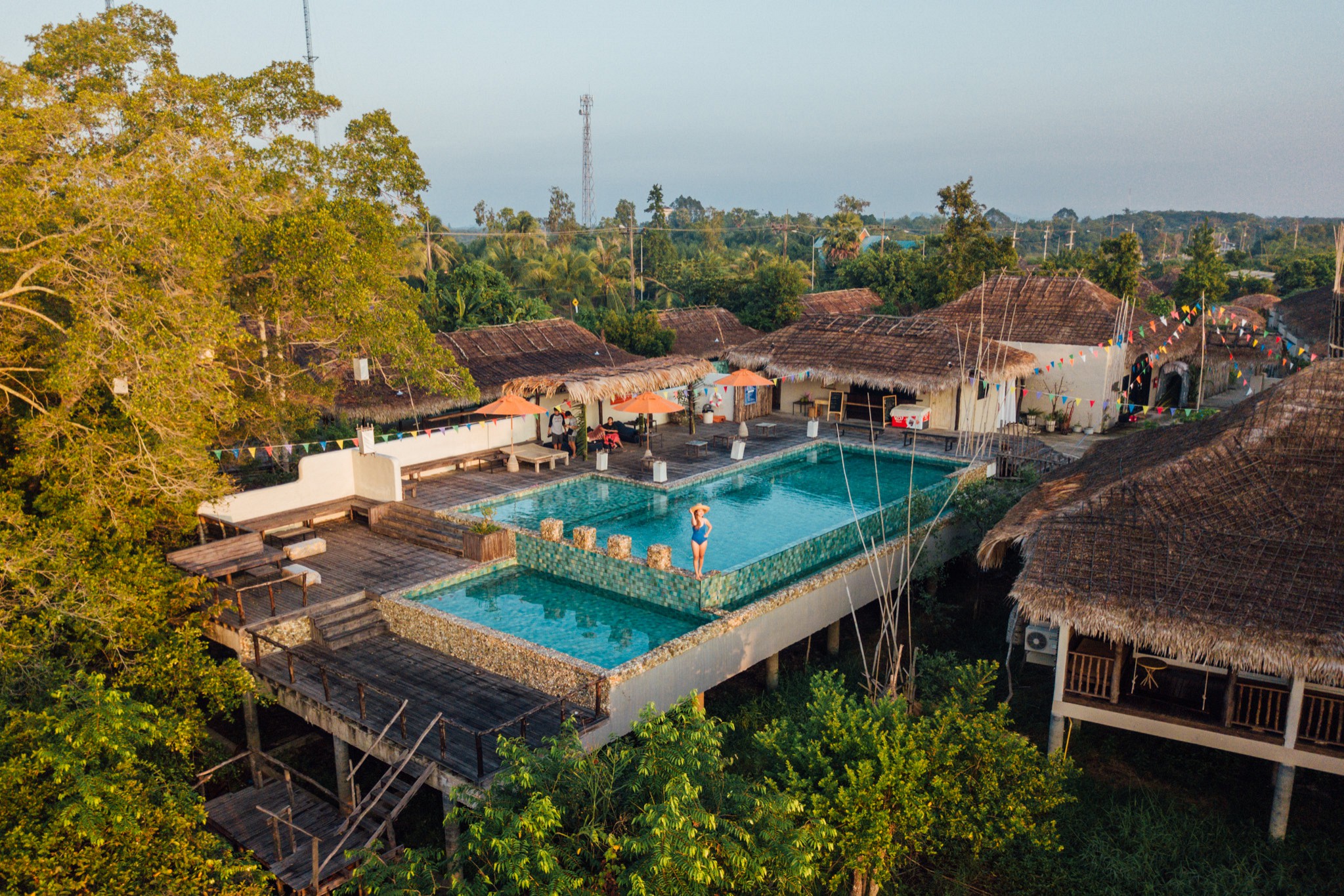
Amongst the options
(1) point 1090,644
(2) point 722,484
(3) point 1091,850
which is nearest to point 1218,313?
(2) point 722,484

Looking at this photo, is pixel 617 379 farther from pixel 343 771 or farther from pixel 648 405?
pixel 343 771

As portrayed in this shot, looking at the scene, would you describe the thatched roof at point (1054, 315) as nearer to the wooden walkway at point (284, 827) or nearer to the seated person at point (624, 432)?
the seated person at point (624, 432)

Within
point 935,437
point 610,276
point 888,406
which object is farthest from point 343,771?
point 610,276

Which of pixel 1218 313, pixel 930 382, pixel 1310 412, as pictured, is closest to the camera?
pixel 1310 412

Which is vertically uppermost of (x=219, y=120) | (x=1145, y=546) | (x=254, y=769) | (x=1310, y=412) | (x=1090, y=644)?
(x=219, y=120)

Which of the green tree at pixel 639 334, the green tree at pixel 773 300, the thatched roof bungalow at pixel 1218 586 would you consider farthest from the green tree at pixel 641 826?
the green tree at pixel 773 300

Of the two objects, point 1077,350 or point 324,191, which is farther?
point 1077,350

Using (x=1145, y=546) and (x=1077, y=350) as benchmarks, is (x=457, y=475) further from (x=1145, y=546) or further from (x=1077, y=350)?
(x=1077, y=350)
